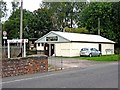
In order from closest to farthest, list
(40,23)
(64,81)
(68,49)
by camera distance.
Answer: (64,81) < (68,49) < (40,23)

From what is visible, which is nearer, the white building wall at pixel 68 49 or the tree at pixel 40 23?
the white building wall at pixel 68 49

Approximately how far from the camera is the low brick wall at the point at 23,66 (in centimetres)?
1862

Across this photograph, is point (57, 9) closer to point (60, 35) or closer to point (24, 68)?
point (60, 35)

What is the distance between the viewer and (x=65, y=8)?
85.4 m

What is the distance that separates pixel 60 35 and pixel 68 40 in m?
2.11

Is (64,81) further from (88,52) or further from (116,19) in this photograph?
(116,19)

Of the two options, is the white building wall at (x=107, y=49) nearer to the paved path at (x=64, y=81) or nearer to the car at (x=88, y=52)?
the car at (x=88, y=52)

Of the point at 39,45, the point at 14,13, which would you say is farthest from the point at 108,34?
the point at 14,13

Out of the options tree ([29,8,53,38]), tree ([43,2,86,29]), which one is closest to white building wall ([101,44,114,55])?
tree ([29,8,53,38])

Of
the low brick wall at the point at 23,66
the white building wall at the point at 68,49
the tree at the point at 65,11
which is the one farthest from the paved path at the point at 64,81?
the tree at the point at 65,11

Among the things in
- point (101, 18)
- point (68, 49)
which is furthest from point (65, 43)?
point (101, 18)

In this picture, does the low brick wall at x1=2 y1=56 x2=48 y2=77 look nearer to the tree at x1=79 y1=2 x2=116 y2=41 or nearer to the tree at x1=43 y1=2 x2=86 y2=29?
the tree at x1=79 y1=2 x2=116 y2=41

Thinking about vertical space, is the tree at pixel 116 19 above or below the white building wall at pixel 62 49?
above

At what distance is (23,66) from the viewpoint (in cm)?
1984
